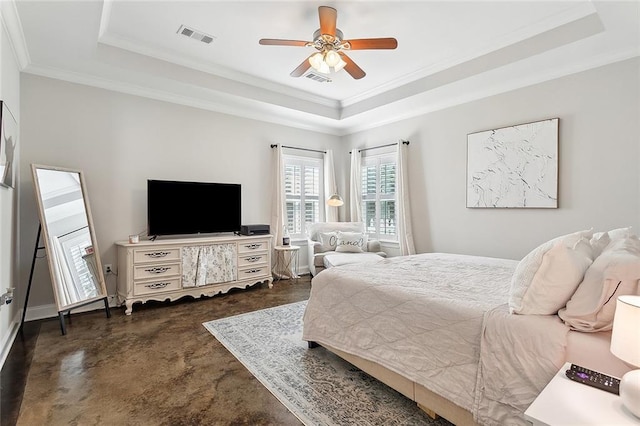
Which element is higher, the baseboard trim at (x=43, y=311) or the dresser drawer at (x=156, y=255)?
the dresser drawer at (x=156, y=255)

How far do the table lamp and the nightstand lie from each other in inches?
1.8

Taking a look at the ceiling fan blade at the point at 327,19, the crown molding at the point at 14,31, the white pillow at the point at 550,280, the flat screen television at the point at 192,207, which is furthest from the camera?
the flat screen television at the point at 192,207

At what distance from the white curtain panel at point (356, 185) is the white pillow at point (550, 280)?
167 inches

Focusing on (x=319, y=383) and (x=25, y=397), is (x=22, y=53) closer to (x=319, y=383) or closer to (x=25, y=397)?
(x=25, y=397)

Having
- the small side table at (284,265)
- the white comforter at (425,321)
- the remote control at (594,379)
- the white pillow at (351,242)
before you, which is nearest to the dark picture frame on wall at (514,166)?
the white comforter at (425,321)

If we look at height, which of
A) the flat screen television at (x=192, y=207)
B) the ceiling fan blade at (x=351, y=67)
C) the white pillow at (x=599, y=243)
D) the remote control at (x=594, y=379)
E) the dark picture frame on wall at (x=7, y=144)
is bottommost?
the remote control at (x=594, y=379)

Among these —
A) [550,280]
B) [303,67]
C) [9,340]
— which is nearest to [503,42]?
[303,67]

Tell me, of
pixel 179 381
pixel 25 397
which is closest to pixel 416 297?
pixel 179 381

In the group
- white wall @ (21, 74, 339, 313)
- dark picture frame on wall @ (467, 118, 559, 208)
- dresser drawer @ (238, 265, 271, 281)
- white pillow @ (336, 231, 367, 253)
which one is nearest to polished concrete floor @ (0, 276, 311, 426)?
white wall @ (21, 74, 339, 313)

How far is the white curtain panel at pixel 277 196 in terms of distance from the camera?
17.3 ft

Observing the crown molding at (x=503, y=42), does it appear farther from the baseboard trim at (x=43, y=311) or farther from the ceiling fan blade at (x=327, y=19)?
the baseboard trim at (x=43, y=311)

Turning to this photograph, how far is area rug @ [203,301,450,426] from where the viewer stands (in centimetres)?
184

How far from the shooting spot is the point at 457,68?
12.5 feet

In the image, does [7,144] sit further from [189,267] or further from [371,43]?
[371,43]
